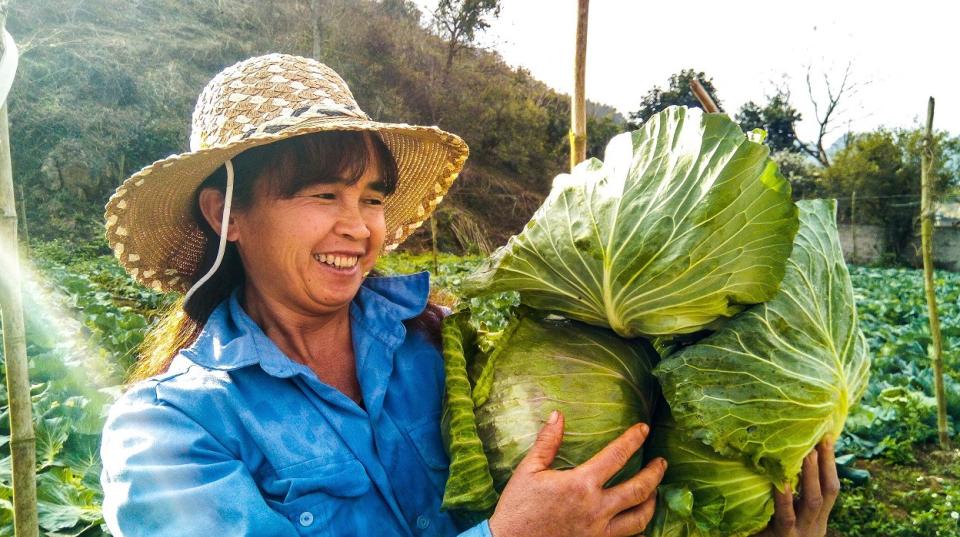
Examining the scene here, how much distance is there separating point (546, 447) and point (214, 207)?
110 centimetres

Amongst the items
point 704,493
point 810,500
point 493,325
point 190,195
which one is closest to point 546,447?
point 704,493

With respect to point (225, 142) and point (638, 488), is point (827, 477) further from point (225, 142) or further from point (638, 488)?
point (225, 142)

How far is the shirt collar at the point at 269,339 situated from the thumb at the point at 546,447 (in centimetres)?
53

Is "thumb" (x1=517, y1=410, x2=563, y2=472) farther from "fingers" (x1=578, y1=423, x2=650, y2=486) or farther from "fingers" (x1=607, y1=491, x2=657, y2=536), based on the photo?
"fingers" (x1=607, y1=491, x2=657, y2=536)

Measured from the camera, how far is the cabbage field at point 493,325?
3.73 meters

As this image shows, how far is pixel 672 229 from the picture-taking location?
4.20ft

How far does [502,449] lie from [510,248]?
1.45 feet

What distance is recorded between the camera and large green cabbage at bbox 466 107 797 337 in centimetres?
127

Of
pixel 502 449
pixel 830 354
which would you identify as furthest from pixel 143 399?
pixel 830 354

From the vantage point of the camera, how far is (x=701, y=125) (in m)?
1.30

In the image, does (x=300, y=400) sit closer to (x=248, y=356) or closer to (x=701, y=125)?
(x=248, y=356)

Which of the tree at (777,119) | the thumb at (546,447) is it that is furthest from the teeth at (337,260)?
the tree at (777,119)

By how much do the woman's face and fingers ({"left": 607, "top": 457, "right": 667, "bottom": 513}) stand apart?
79 cm

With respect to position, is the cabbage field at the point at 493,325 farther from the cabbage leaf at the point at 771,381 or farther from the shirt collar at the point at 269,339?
the cabbage leaf at the point at 771,381
